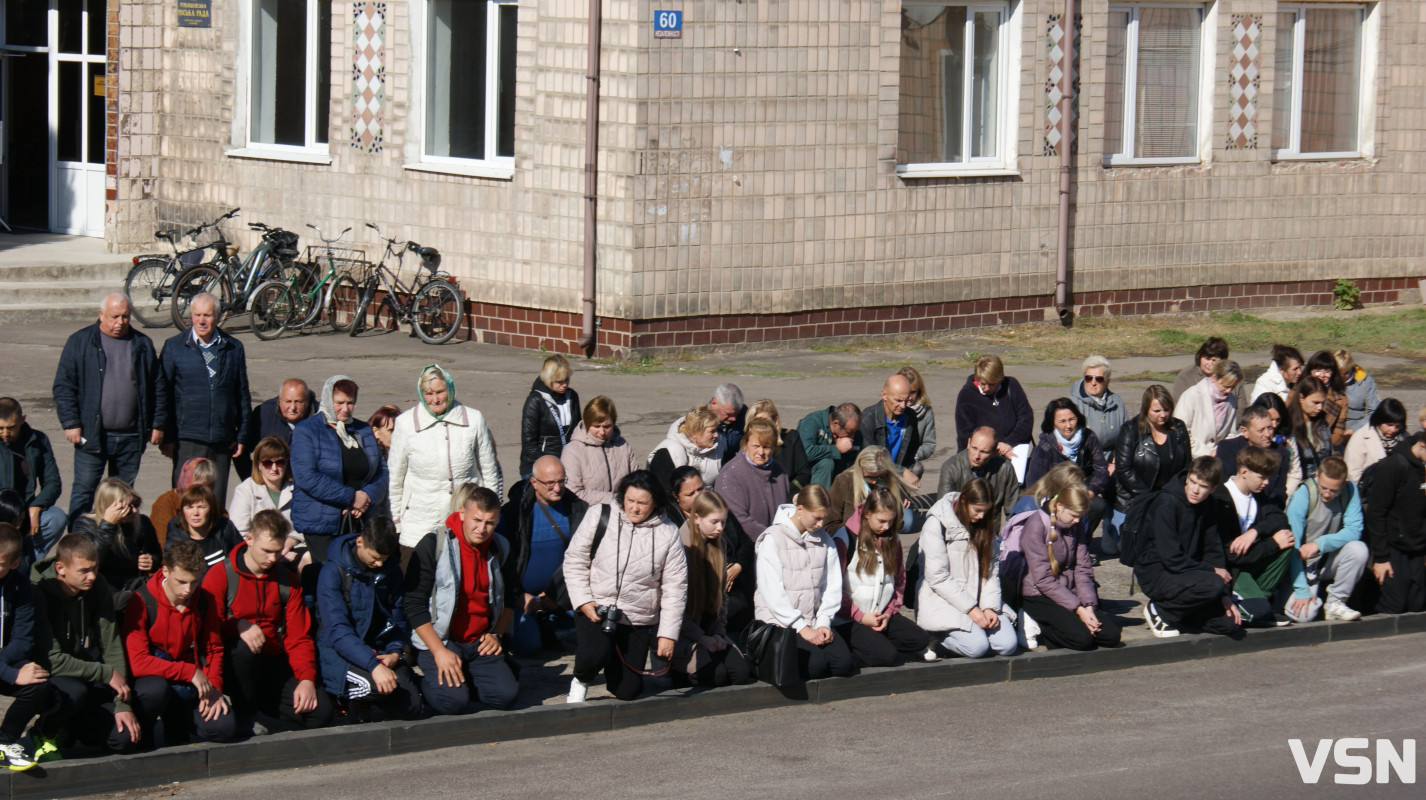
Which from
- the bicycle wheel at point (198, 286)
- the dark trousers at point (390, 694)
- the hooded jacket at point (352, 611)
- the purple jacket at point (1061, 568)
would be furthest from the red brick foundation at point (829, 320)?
the dark trousers at point (390, 694)

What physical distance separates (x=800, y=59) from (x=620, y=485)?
10.0 m

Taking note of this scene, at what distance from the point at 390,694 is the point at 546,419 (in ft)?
10.3

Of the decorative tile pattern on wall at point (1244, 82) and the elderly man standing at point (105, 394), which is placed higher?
the decorative tile pattern on wall at point (1244, 82)

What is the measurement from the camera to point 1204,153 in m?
21.0

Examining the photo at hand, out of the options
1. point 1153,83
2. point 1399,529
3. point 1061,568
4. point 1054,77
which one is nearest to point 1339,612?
point 1399,529

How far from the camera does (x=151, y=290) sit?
19.3 meters

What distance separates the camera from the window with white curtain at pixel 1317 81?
2166cm

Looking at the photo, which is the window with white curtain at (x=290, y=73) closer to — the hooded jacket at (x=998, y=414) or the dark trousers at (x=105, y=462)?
the dark trousers at (x=105, y=462)

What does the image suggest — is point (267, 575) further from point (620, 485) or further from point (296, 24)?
point (296, 24)

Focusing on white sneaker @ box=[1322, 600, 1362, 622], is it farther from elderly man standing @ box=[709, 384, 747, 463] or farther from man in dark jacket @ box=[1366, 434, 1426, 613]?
elderly man standing @ box=[709, 384, 747, 463]

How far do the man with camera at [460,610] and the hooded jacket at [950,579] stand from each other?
2498 mm

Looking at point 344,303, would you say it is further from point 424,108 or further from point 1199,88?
point 1199,88

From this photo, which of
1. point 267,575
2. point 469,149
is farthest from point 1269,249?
point 267,575

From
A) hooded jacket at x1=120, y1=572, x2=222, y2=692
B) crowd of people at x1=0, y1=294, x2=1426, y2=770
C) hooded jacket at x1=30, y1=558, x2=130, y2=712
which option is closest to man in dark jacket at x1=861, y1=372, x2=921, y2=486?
crowd of people at x1=0, y1=294, x2=1426, y2=770
